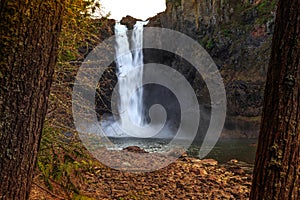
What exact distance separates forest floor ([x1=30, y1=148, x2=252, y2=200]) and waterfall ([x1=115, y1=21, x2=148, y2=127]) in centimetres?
2015

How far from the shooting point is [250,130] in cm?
2528

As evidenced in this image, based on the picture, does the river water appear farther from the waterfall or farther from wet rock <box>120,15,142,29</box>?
wet rock <box>120,15,142,29</box>

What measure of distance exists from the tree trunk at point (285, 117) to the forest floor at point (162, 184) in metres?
2.72

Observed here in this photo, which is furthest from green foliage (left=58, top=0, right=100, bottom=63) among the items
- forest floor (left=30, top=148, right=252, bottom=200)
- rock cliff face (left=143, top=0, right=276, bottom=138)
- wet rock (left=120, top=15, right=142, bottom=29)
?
wet rock (left=120, top=15, right=142, bottom=29)

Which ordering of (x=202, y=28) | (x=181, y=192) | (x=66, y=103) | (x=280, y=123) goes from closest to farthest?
(x=280, y=123), (x=66, y=103), (x=181, y=192), (x=202, y=28)

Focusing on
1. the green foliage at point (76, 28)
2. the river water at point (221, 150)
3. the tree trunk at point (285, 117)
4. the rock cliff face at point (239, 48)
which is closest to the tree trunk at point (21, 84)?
the tree trunk at point (285, 117)

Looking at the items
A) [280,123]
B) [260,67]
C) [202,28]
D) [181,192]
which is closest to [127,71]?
[202,28]

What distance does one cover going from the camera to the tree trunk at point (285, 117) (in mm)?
1910

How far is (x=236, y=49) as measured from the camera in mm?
27656

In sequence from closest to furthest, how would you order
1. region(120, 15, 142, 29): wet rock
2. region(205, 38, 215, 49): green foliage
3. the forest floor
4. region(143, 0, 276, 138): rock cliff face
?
the forest floor < region(143, 0, 276, 138): rock cliff face < region(205, 38, 215, 49): green foliage < region(120, 15, 142, 29): wet rock

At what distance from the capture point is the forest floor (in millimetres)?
4945

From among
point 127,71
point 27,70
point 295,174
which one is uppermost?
point 127,71

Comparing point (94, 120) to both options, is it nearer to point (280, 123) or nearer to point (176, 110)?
point (280, 123)

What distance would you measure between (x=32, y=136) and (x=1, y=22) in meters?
0.64
